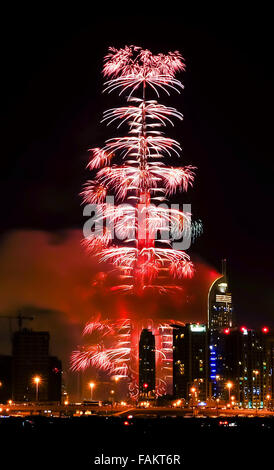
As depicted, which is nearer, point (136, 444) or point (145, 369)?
point (136, 444)

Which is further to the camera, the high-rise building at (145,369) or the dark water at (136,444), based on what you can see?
the high-rise building at (145,369)

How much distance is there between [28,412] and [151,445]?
73.5 metres

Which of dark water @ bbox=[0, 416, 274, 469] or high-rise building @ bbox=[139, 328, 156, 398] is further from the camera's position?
high-rise building @ bbox=[139, 328, 156, 398]

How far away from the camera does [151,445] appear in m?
83.4
